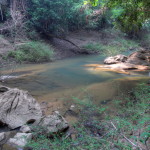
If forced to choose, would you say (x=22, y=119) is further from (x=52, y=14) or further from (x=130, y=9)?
(x=52, y=14)

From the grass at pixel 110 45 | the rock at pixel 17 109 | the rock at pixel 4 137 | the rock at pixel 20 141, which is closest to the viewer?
the rock at pixel 20 141

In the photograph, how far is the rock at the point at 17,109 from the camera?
3.50 metres

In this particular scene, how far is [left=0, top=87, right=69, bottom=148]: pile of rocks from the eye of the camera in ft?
9.46

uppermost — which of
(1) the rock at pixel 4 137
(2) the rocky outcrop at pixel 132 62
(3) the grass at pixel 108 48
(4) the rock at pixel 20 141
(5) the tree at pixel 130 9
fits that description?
(5) the tree at pixel 130 9

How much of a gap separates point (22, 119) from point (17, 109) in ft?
1.08

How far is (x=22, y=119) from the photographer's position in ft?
11.7

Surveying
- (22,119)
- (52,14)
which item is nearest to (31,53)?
(52,14)

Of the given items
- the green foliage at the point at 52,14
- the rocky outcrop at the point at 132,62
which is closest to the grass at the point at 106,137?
the rocky outcrop at the point at 132,62

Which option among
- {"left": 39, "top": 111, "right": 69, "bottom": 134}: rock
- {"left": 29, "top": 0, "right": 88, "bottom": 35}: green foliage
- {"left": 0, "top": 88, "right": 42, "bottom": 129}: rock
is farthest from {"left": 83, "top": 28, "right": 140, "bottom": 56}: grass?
{"left": 39, "top": 111, "right": 69, "bottom": 134}: rock

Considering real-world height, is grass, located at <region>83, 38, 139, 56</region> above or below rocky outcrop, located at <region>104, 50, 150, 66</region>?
below

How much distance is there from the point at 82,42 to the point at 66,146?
65.0 feet

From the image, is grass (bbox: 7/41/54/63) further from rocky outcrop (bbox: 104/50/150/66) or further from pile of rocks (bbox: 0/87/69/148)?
pile of rocks (bbox: 0/87/69/148)

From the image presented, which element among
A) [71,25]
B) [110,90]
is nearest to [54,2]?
[71,25]

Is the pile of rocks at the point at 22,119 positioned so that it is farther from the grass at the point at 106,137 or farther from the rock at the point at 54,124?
the grass at the point at 106,137
